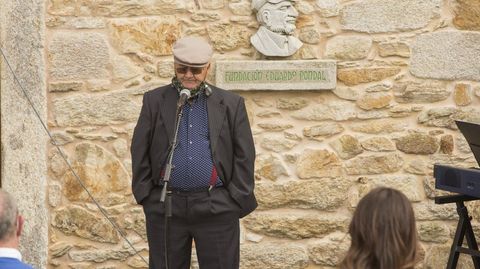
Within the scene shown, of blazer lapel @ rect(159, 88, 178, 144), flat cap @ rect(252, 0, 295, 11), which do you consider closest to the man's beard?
flat cap @ rect(252, 0, 295, 11)

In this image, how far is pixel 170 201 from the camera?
523 cm

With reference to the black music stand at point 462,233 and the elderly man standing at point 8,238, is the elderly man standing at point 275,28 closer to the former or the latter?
the black music stand at point 462,233

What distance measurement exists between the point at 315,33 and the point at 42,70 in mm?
1753

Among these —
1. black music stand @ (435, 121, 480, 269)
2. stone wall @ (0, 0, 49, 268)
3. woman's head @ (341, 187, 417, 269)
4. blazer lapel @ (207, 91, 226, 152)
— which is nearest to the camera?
woman's head @ (341, 187, 417, 269)

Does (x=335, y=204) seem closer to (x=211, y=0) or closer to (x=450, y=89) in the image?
(x=450, y=89)

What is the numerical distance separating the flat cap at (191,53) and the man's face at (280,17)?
110cm

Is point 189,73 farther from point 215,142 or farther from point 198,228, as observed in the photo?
point 198,228

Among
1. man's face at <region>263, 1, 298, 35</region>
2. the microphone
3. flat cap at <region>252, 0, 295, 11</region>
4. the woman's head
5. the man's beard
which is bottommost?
the woman's head

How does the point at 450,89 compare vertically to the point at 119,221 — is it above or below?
above

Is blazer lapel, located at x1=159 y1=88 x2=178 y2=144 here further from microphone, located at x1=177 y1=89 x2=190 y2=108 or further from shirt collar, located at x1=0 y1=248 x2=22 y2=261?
shirt collar, located at x1=0 y1=248 x2=22 y2=261

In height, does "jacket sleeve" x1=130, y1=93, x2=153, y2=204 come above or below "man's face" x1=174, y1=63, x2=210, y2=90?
below

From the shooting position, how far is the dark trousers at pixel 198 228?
5.52 metres

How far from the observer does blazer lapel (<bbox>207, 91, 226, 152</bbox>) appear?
5.56 m

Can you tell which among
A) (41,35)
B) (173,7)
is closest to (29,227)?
(41,35)
